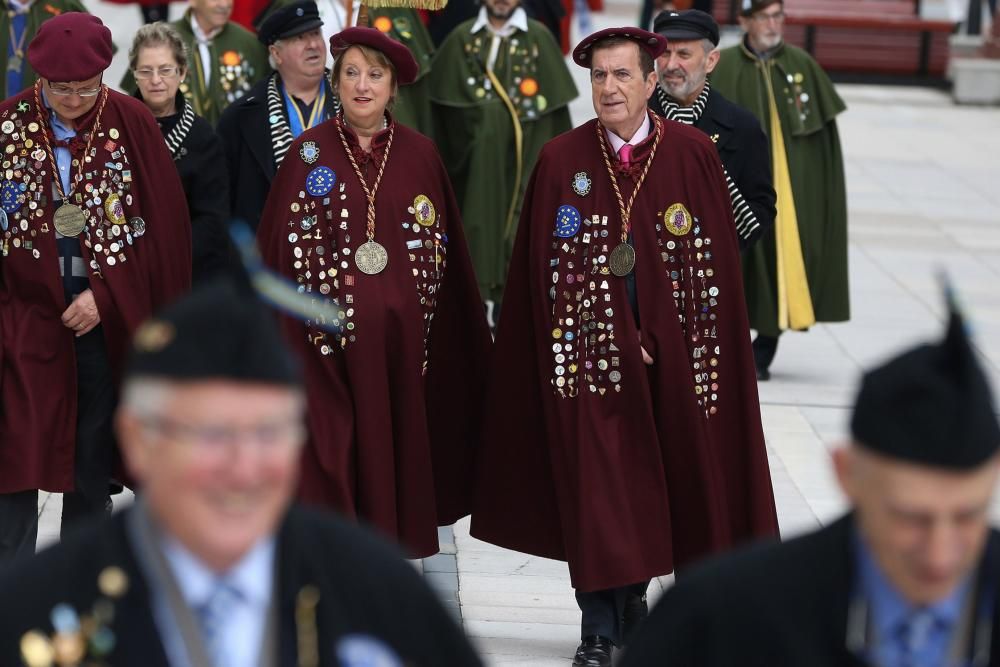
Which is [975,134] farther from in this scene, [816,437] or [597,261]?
[597,261]

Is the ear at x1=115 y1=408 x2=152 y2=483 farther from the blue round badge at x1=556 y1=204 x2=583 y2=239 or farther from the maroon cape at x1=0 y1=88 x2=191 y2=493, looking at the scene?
the maroon cape at x1=0 y1=88 x2=191 y2=493

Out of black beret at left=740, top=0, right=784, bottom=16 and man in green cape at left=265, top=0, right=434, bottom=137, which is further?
man in green cape at left=265, top=0, right=434, bottom=137

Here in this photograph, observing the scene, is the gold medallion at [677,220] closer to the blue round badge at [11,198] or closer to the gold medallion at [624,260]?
the gold medallion at [624,260]

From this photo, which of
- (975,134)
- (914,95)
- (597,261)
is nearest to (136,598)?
(597,261)

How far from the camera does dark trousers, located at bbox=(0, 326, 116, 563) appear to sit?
6648 millimetres

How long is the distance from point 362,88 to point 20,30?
4.38m

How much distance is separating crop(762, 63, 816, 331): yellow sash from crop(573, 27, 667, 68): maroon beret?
400 centimetres

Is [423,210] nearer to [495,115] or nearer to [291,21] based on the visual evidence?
[291,21]

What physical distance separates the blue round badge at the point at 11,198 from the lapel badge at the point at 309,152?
887 millimetres

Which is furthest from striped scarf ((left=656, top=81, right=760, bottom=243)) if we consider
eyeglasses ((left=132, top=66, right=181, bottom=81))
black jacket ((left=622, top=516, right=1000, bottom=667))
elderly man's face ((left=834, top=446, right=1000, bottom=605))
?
elderly man's face ((left=834, top=446, right=1000, bottom=605))

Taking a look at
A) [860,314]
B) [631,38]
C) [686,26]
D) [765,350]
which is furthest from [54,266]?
[860,314]

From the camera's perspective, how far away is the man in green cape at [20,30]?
1035 centimetres

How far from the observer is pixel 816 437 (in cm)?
959

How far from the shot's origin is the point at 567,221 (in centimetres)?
634
